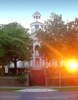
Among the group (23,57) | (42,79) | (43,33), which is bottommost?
(42,79)

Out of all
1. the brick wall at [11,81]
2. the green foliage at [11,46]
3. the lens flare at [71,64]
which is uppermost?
the green foliage at [11,46]

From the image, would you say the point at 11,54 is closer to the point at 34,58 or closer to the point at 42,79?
the point at 42,79

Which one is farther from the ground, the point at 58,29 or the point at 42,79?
the point at 58,29

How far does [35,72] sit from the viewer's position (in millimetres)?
54281

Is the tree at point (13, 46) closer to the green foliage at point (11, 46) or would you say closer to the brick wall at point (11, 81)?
the green foliage at point (11, 46)

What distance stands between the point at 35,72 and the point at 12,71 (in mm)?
7330

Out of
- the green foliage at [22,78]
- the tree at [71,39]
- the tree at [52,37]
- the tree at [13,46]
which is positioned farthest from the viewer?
the tree at [52,37]

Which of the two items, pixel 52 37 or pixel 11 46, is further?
pixel 52 37

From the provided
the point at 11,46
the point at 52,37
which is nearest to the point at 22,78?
the point at 11,46

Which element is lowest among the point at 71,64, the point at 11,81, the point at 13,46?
the point at 11,81

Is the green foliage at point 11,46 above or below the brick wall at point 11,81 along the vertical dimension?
above

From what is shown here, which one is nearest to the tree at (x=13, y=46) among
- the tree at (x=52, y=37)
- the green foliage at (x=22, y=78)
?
the green foliage at (x=22, y=78)

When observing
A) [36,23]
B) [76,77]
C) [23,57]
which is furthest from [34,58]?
[76,77]

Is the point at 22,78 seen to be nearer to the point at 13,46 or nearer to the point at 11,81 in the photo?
the point at 11,81
